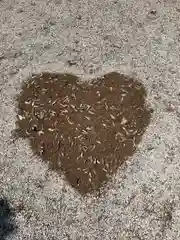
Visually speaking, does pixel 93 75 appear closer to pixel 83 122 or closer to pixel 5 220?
pixel 83 122

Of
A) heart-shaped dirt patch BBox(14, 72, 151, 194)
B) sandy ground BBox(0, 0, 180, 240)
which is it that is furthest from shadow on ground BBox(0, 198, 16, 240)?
heart-shaped dirt patch BBox(14, 72, 151, 194)

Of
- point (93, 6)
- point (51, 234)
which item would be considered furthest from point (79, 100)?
point (93, 6)

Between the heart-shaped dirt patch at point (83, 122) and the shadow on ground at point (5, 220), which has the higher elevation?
the heart-shaped dirt patch at point (83, 122)

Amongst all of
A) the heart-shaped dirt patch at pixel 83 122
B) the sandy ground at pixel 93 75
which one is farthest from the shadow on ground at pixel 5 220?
the heart-shaped dirt patch at pixel 83 122

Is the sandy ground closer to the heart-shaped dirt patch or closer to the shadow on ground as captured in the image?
the shadow on ground

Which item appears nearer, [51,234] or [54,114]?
[51,234]

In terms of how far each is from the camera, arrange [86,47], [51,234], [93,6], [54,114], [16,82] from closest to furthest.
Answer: [51,234] < [54,114] < [16,82] < [86,47] < [93,6]

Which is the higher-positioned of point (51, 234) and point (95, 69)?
point (95, 69)

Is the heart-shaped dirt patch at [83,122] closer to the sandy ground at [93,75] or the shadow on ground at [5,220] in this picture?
the sandy ground at [93,75]

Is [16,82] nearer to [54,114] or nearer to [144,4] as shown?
[54,114]
